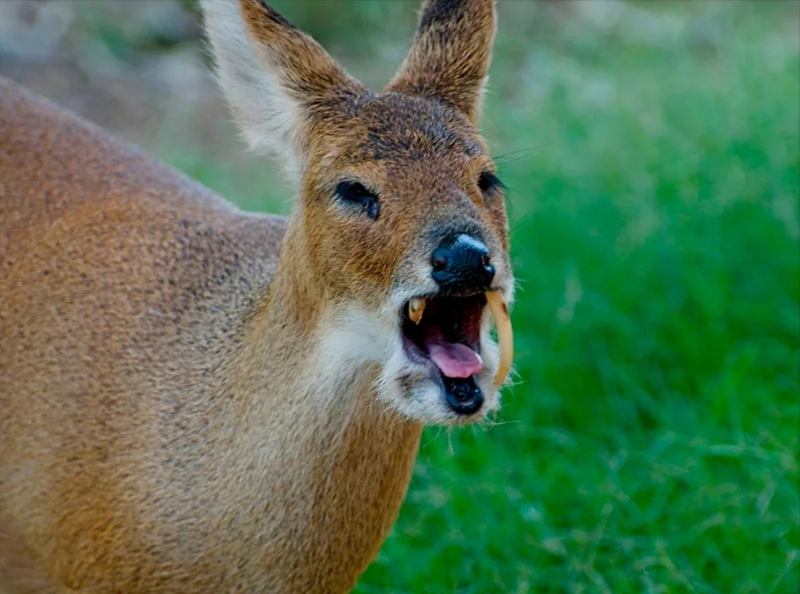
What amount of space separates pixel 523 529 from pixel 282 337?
4.96 feet

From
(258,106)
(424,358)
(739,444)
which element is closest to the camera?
(424,358)

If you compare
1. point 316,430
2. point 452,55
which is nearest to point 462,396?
point 316,430

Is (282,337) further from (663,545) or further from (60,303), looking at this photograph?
(663,545)

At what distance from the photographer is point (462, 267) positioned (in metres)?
2.84

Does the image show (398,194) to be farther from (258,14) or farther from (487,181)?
(258,14)

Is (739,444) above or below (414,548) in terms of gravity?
above

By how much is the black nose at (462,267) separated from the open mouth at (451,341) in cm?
9

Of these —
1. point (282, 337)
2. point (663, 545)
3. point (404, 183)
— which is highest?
point (404, 183)

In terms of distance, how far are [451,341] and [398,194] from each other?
356 millimetres

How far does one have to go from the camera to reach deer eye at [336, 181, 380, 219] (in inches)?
122

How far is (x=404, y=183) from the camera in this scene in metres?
3.09

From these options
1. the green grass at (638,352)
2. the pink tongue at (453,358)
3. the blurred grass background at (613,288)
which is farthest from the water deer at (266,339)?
the green grass at (638,352)

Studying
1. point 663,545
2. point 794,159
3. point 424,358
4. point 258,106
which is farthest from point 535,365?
point 424,358

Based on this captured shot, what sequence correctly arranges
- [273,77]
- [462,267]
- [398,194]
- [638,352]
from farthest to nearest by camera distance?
[638,352] < [273,77] < [398,194] < [462,267]
